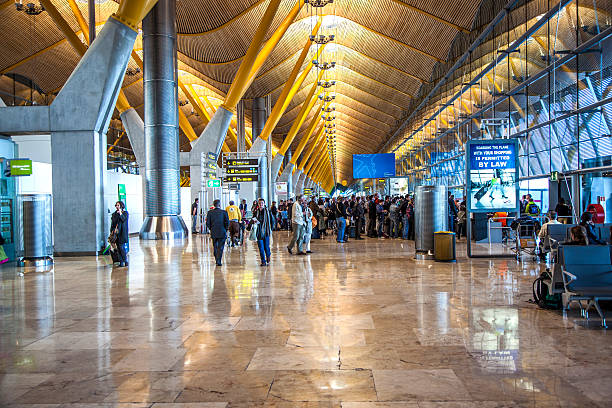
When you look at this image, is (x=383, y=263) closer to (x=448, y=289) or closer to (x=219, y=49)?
(x=448, y=289)

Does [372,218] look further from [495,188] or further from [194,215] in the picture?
[495,188]

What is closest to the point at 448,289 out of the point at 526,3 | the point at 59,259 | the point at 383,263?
the point at 383,263

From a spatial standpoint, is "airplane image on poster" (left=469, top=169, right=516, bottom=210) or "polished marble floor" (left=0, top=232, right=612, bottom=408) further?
"airplane image on poster" (left=469, top=169, right=516, bottom=210)

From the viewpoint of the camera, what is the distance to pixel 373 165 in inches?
1732

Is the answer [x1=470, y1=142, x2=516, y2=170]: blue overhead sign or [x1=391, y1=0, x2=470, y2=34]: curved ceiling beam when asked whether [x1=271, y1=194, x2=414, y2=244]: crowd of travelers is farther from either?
[x1=470, y1=142, x2=516, y2=170]: blue overhead sign

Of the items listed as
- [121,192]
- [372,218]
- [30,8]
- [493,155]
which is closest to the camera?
[493,155]

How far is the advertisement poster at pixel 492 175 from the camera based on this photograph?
13.8 meters

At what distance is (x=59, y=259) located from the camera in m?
16.2

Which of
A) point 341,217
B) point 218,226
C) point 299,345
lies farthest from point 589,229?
point 341,217

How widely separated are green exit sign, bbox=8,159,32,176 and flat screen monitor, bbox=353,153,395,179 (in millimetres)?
30482

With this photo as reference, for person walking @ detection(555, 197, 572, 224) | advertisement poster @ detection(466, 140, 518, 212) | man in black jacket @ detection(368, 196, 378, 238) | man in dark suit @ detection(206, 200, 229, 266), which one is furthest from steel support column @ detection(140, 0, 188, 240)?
person walking @ detection(555, 197, 572, 224)

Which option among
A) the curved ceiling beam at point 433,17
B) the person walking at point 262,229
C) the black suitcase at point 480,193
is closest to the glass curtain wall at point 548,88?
the curved ceiling beam at point 433,17

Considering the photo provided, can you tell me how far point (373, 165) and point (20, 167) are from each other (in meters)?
31.5

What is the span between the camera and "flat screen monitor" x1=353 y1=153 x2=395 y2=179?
1721 inches
